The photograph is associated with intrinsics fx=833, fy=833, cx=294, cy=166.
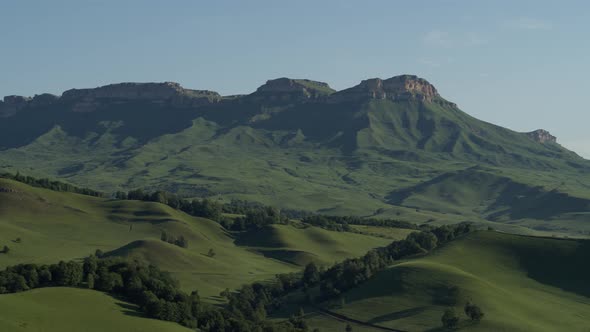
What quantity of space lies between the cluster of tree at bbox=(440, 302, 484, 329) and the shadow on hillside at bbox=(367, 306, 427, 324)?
7689 mm

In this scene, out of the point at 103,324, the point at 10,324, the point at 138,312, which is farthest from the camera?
the point at 138,312

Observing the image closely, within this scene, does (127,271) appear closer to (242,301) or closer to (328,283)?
(242,301)

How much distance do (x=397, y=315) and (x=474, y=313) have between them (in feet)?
51.0

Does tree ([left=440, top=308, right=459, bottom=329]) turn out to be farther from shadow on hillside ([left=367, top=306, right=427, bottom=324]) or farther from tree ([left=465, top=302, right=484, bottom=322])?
shadow on hillside ([left=367, top=306, right=427, bottom=324])

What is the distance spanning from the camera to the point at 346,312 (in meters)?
174

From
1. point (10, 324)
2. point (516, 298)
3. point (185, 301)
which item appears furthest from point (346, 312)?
point (10, 324)

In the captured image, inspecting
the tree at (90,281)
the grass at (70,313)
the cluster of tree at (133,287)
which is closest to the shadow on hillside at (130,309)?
the grass at (70,313)

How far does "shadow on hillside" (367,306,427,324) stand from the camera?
16400 centimetres

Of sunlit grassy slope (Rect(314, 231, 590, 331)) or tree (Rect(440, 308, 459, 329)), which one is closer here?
tree (Rect(440, 308, 459, 329))

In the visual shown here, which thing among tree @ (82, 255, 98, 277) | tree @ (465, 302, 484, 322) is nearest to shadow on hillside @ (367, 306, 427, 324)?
tree @ (465, 302, 484, 322)

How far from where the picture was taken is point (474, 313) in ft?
520

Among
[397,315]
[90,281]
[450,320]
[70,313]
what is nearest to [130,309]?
[90,281]

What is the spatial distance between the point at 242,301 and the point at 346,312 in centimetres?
2464

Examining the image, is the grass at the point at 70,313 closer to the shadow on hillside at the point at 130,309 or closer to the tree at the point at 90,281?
the shadow on hillside at the point at 130,309
